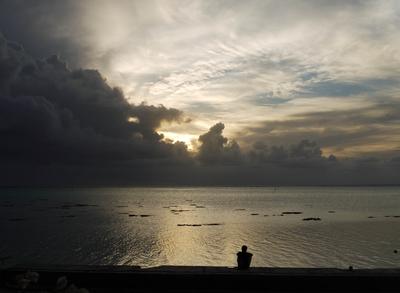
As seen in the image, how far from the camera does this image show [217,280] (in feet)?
51.2

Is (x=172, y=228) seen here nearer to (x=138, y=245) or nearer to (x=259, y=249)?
(x=138, y=245)

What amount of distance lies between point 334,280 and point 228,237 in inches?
1681

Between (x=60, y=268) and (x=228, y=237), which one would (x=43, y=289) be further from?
(x=228, y=237)

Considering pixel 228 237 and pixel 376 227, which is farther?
pixel 376 227

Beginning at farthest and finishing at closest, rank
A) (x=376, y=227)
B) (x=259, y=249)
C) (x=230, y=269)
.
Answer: (x=376, y=227) → (x=259, y=249) → (x=230, y=269)

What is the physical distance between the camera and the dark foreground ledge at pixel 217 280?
50.6 feet

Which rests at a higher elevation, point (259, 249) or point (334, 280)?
point (334, 280)

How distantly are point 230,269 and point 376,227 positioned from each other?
62.2 m

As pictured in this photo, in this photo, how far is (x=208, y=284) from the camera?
15703mm

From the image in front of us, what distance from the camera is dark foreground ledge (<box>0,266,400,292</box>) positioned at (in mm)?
15422

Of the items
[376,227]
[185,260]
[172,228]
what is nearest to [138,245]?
[185,260]

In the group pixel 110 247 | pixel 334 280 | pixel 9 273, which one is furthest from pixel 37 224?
pixel 334 280

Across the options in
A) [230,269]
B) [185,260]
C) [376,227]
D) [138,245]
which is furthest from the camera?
[376,227]

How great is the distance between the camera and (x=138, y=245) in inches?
1944
